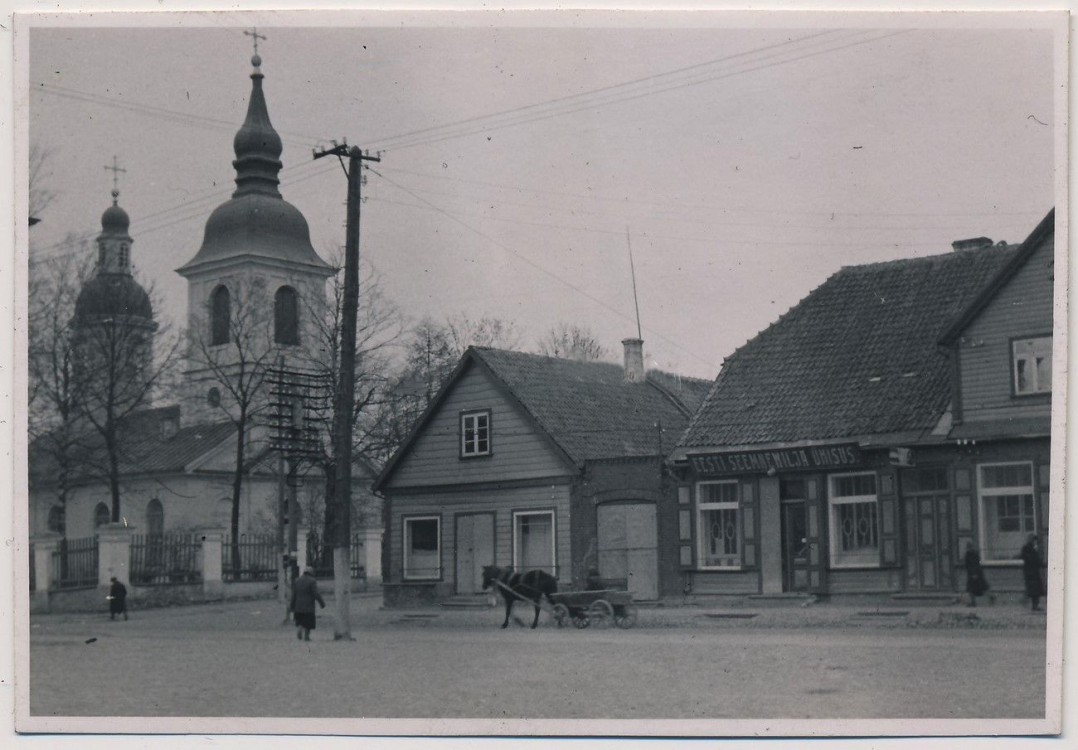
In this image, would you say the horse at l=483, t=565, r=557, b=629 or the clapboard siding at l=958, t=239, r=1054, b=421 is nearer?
the clapboard siding at l=958, t=239, r=1054, b=421

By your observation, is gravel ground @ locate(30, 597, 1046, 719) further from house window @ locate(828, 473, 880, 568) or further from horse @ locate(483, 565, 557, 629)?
house window @ locate(828, 473, 880, 568)

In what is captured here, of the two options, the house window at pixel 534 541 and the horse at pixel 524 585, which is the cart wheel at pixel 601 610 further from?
the house window at pixel 534 541

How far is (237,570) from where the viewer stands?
35906 mm

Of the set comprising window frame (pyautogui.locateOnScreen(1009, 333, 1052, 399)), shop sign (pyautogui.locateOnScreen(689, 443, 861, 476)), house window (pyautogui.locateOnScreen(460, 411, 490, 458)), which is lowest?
shop sign (pyautogui.locateOnScreen(689, 443, 861, 476))

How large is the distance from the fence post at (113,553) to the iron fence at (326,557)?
5.49 metres

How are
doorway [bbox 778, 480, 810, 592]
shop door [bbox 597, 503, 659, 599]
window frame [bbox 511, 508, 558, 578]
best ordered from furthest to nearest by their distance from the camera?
window frame [bbox 511, 508, 558, 578], shop door [bbox 597, 503, 659, 599], doorway [bbox 778, 480, 810, 592]

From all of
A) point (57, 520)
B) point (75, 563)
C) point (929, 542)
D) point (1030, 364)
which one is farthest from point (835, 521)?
point (57, 520)

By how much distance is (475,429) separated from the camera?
29406 millimetres

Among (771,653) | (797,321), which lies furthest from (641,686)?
(797,321)

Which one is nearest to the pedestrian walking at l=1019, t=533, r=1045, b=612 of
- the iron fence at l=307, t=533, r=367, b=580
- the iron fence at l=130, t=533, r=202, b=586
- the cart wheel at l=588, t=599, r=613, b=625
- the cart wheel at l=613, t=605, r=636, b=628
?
the cart wheel at l=613, t=605, r=636, b=628

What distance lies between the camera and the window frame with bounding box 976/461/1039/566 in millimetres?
21984

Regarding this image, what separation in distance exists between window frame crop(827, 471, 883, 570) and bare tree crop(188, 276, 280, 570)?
15366mm

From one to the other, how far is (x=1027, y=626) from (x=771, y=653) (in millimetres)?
3540

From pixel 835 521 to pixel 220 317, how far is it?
19175 millimetres
